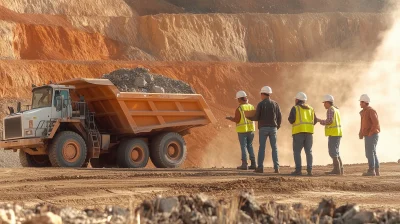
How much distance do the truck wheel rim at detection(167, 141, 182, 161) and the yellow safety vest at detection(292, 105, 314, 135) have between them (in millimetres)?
5658

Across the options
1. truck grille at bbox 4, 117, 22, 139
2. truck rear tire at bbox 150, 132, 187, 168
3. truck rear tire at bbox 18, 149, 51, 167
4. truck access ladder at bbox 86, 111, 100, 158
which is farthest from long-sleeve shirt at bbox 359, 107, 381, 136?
truck rear tire at bbox 18, 149, 51, 167

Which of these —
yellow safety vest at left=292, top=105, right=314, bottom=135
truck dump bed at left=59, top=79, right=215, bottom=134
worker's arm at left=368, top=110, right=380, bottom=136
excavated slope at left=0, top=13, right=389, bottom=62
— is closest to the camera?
yellow safety vest at left=292, top=105, right=314, bottom=135

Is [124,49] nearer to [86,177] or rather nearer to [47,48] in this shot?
[47,48]

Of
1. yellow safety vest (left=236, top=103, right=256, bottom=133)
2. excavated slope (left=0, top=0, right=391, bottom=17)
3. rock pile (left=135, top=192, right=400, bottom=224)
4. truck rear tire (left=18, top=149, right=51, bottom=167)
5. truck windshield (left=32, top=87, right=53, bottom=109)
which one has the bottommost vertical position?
rock pile (left=135, top=192, right=400, bottom=224)

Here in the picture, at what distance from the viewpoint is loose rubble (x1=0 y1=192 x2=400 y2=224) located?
6742 mm

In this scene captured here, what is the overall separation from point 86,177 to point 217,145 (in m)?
17.4

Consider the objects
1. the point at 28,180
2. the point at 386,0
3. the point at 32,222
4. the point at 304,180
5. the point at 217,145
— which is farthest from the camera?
the point at 386,0

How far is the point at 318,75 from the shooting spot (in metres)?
44.3

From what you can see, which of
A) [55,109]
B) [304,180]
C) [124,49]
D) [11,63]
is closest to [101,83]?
[55,109]

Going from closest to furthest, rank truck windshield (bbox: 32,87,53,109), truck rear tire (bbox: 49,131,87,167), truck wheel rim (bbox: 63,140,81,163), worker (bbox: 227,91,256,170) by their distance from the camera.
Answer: worker (bbox: 227,91,256,170), truck rear tire (bbox: 49,131,87,167), truck wheel rim (bbox: 63,140,81,163), truck windshield (bbox: 32,87,53,109)

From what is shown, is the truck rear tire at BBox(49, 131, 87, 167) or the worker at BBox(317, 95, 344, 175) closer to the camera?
the worker at BBox(317, 95, 344, 175)

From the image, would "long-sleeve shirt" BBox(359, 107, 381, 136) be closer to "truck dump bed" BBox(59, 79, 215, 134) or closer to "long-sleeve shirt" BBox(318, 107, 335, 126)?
"long-sleeve shirt" BBox(318, 107, 335, 126)

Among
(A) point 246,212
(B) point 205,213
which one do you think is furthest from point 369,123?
(B) point 205,213

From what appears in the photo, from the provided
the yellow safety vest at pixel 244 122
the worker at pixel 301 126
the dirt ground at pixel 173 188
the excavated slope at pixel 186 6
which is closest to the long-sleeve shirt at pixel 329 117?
the worker at pixel 301 126
